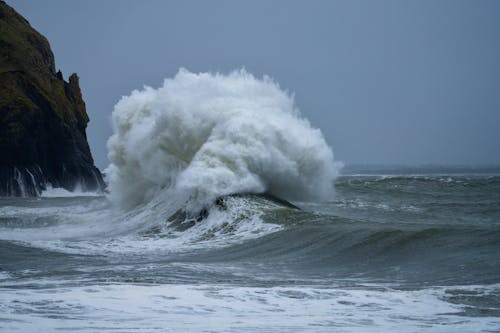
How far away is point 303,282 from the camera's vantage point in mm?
8883

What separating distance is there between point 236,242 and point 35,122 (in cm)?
2746

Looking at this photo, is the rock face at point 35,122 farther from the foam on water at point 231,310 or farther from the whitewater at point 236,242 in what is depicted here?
the foam on water at point 231,310

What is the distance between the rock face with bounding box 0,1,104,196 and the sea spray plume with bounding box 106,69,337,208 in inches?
564

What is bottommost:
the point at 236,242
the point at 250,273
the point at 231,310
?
the point at 231,310

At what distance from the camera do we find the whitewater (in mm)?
6902

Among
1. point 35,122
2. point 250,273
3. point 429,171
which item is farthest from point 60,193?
point 429,171

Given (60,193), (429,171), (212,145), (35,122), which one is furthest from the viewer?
(429,171)

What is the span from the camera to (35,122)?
38000mm

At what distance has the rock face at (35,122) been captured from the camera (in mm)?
36906

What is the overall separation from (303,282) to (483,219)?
31.3 feet

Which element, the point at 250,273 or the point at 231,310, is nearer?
the point at 231,310

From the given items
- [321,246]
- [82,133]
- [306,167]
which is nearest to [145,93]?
[306,167]

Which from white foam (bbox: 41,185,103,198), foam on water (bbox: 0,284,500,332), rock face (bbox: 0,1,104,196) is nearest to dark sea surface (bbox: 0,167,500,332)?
foam on water (bbox: 0,284,500,332)

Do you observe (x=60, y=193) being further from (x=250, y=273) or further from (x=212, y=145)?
(x=250, y=273)
